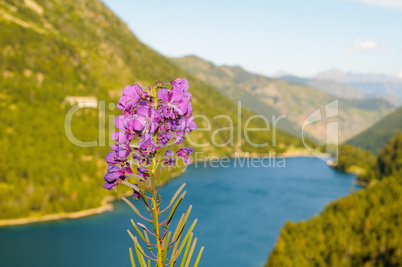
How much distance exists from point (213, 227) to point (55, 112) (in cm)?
8248

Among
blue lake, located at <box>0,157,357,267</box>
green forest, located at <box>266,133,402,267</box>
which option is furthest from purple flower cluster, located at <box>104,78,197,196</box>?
green forest, located at <box>266,133,402,267</box>

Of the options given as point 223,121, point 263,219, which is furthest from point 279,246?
point 223,121

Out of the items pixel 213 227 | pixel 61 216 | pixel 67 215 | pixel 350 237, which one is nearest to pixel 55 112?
pixel 67 215

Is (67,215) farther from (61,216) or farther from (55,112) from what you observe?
(55,112)

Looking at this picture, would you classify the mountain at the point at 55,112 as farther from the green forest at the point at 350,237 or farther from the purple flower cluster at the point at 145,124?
the purple flower cluster at the point at 145,124

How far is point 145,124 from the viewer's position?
2.27m

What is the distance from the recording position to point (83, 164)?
4070 inches

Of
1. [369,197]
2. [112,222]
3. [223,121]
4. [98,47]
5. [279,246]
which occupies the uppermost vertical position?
[98,47]

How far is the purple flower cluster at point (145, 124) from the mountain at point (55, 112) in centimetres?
5777

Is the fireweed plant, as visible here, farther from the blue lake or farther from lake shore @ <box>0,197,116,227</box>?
lake shore @ <box>0,197,116,227</box>

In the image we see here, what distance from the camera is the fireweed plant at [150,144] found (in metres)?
2.20

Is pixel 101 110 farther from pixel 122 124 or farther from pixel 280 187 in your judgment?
pixel 122 124

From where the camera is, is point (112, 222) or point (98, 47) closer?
point (112, 222)

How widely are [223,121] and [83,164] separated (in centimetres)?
10717
